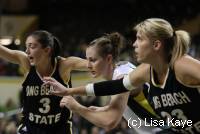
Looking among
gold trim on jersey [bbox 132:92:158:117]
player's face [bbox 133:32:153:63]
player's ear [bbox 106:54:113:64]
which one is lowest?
gold trim on jersey [bbox 132:92:158:117]

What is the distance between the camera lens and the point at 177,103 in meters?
3.90

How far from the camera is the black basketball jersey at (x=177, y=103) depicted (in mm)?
3846

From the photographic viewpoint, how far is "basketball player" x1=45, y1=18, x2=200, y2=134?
12.6ft

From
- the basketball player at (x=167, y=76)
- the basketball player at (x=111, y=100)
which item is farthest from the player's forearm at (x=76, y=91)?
the basketball player at (x=111, y=100)

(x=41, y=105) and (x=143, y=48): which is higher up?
(x=143, y=48)

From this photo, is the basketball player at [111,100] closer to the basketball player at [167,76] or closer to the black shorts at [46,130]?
the basketball player at [167,76]

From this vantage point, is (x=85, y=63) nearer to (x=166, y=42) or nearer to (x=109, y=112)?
(x=109, y=112)

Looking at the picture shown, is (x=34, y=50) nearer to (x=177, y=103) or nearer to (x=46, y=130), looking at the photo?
(x=46, y=130)

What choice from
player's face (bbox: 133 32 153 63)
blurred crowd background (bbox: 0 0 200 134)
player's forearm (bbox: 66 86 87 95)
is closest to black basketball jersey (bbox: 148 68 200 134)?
player's face (bbox: 133 32 153 63)

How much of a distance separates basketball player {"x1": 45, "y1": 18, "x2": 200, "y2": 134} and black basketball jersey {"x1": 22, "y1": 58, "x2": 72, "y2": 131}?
1.15 meters

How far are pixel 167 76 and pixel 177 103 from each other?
196 mm

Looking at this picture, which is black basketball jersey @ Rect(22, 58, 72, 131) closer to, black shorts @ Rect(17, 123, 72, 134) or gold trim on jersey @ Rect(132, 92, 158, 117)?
black shorts @ Rect(17, 123, 72, 134)

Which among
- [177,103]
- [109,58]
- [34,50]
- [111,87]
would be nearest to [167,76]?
[177,103]

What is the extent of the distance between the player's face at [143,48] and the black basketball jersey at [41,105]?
56.3 inches
